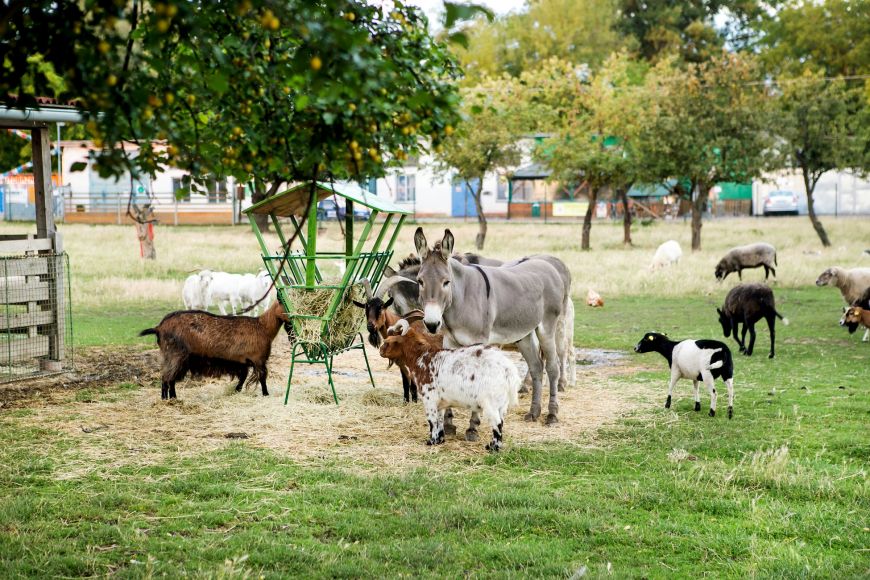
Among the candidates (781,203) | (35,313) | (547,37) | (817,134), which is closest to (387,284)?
(35,313)

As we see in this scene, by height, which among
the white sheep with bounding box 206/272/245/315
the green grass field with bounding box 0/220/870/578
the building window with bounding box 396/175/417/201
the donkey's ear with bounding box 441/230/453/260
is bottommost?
the green grass field with bounding box 0/220/870/578

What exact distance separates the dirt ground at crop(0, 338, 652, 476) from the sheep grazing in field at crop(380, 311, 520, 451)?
313 mm

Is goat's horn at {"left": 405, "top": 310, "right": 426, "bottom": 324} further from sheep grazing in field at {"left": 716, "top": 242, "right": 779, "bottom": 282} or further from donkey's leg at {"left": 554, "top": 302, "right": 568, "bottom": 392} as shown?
sheep grazing in field at {"left": 716, "top": 242, "right": 779, "bottom": 282}

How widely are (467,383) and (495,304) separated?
4.71 ft

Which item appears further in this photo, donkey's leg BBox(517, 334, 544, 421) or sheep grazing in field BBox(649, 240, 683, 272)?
sheep grazing in field BBox(649, 240, 683, 272)

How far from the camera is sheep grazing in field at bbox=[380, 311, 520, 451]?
7.45m

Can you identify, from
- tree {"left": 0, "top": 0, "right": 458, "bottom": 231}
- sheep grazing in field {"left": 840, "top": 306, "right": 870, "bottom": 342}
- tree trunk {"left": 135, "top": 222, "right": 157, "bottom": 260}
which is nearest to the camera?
tree {"left": 0, "top": 0, "right": 458, "bottom": 231}

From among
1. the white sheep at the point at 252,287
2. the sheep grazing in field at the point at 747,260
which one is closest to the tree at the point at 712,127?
the sheep grazing in field at the point at 747,260

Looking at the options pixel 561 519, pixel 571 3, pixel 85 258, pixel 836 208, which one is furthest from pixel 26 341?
pixel 571 3

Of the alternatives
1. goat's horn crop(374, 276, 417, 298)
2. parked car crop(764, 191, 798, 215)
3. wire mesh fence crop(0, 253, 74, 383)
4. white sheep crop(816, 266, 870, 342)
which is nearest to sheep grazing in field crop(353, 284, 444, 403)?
goat's horn crop(374, 276, 417, 298)

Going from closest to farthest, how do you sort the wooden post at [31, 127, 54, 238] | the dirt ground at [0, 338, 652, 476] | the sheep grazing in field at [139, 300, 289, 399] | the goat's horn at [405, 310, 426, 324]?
1. the dirt ground at [0, 338, 652, 476]
2. the goat's horn at [405, 310, 426, 324]
3. the sheep grazing in field at [139, 300, 289, 399]
4. the wooden post at [31, 127, 54, 238]

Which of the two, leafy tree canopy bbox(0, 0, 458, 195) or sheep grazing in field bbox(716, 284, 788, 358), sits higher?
leafy tree canopy bbox(0, 0, 458, 195)

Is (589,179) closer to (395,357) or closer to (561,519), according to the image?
(395,357)

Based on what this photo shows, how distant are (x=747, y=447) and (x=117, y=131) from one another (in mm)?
5964
